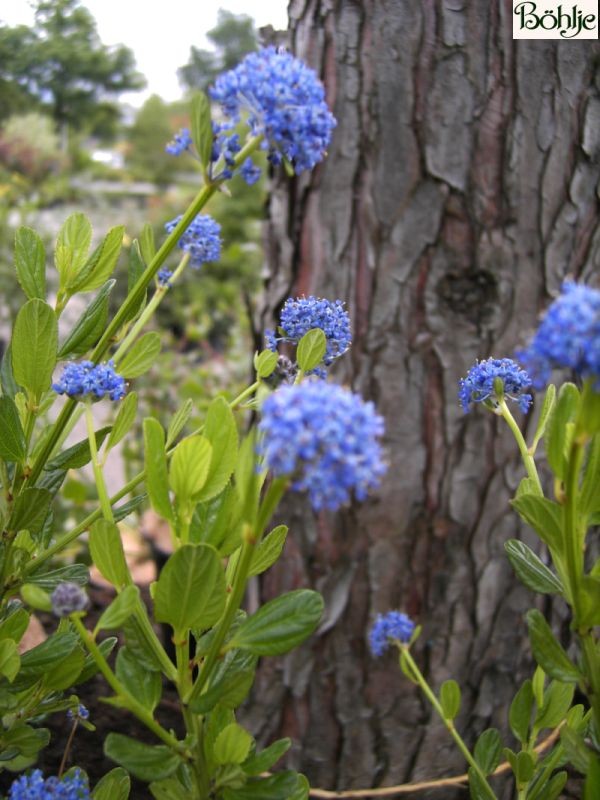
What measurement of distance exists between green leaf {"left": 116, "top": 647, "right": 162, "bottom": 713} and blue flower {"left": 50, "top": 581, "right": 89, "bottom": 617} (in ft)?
0.33

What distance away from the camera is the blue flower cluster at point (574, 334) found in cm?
40

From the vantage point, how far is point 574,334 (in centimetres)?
41

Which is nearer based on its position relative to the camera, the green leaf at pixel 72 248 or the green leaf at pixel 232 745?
the green leaf at pixel 232 745

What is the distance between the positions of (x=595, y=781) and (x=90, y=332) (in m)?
0.57

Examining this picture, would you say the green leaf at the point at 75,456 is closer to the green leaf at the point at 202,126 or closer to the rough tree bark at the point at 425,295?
the green leaf at the point at 202,126

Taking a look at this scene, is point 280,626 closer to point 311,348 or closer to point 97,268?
point 311,348

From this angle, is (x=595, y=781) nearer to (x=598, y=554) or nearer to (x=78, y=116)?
(x=598, y=554)

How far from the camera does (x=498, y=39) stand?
4.41ft

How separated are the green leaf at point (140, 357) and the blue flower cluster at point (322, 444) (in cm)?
40

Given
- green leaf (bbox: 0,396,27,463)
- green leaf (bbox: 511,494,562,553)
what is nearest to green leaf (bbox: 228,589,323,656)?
green leaf (bbox: 511,494,562,553)

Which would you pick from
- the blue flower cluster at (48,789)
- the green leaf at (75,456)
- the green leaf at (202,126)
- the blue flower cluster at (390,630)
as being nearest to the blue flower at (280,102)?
the green leaf at (202,126)

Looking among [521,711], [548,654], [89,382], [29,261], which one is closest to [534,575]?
[548,654]

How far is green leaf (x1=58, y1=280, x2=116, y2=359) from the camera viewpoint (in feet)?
2.51

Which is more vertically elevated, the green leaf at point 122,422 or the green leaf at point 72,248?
the green leaf at point 72,248
